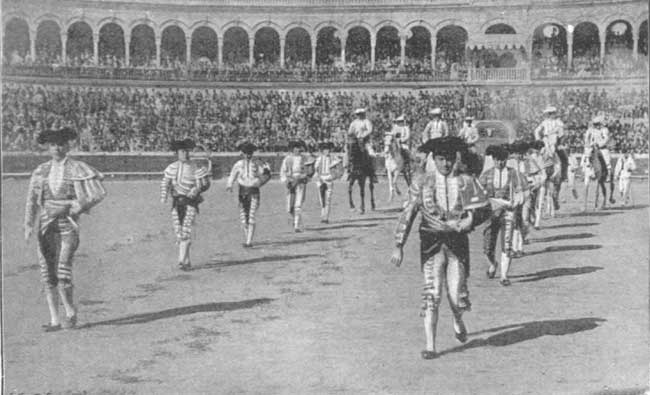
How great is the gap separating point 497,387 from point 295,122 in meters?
20.3

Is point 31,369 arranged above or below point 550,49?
below

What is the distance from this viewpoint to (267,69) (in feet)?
96.2

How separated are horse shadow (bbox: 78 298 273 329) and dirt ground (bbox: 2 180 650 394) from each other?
26 millimetres

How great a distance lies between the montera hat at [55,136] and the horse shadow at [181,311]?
1.83 m

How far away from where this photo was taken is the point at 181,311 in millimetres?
9859

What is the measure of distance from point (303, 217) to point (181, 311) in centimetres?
742

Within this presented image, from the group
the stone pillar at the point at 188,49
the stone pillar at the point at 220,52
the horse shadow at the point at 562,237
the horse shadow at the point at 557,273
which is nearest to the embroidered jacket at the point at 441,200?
the horse shadow at the point at 557,273

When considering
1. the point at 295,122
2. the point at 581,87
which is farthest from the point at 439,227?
the point at 295,122

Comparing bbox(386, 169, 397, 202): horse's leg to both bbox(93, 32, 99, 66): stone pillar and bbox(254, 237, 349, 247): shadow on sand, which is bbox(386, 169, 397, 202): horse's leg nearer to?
bbox(254, 237, 349, 247): shadow on sand

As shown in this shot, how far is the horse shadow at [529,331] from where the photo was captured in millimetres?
8648

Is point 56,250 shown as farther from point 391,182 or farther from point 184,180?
point 391,182

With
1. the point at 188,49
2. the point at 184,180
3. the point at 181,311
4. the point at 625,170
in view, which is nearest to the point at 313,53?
the point at 188,49

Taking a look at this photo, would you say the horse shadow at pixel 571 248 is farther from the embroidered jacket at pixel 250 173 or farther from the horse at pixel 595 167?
the embroidered jacket at pixel 250 173

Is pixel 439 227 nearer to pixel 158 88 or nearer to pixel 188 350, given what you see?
pixel 188 350
